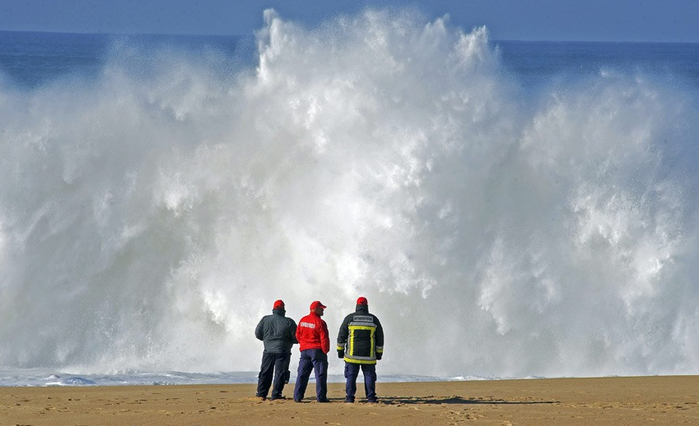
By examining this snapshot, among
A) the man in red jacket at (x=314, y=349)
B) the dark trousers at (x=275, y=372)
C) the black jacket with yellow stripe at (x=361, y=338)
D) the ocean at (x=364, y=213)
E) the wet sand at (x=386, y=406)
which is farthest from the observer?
the ocean at (x=364, y=213)

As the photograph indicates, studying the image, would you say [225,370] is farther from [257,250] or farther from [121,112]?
[121,112]

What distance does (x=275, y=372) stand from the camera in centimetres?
1294

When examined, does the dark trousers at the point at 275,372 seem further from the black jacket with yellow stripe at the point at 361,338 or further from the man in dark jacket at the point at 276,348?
the black jacket with yellow stripe at the point at 361,338

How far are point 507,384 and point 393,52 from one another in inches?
329

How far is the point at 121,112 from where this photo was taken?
22.3 m

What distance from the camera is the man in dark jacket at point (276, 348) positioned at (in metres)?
12.9

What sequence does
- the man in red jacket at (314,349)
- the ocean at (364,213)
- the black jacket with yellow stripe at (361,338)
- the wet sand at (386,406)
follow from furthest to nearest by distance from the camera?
1. the ocean at (364,213)
2. the man in red jacket at (314,349)
3. the black jacket with yellow stripe at (361,338)
4. the wet sand at (386,406)

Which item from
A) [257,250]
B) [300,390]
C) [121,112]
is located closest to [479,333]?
[257,250]

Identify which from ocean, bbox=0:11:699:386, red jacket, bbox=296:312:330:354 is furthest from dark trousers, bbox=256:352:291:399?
ocean, bbox=0:11:699:386

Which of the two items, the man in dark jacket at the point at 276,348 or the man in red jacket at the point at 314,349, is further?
the man in dark jacket at the point at 276,348

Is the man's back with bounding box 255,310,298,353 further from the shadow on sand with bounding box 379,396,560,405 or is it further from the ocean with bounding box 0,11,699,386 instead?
the ocean with bounding box 0,11,699,386

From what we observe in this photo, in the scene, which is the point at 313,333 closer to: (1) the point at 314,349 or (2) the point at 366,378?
(1) the point at 314,349

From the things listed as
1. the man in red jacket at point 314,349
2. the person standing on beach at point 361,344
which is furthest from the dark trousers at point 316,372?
the person standing on beach at point 361,344

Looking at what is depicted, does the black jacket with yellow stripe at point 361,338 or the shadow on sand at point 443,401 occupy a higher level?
the black jacket with yellow stripe at point 361,338
